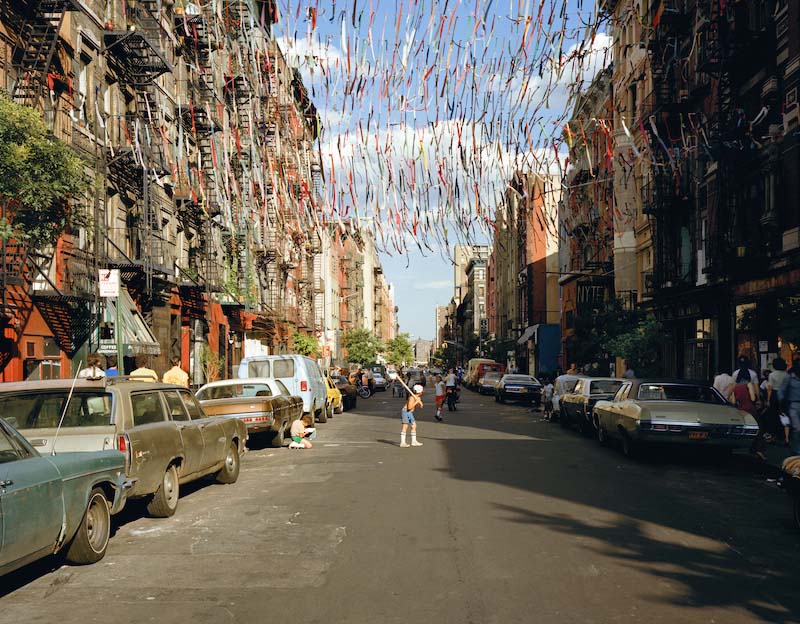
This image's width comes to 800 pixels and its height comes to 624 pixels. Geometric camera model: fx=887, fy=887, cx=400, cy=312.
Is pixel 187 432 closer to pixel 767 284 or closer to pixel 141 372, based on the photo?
pixel 141 372

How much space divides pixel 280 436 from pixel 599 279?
123 feet

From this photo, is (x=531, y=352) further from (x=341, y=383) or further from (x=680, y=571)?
(x=680, y=571)

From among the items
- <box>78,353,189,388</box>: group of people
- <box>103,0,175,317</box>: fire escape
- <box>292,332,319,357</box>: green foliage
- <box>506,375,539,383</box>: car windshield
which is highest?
<box>103,0,175,317</box>: fire escape

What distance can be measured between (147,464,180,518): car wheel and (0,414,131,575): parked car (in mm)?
1529

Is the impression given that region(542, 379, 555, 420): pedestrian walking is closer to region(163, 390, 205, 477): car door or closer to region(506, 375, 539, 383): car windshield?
region(506, 375, 539, 383): car windshield

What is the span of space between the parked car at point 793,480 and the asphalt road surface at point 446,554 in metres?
0.35

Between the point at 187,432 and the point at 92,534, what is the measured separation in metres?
3.38

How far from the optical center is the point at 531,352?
83.8 meters

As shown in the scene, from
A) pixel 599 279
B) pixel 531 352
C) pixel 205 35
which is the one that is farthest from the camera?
pixel 531 352

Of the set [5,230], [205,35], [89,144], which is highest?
[205,35]

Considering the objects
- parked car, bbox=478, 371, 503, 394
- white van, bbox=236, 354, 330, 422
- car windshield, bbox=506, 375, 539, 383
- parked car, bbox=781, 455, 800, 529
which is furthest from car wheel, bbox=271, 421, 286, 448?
parked car, bbox=478, 371, 503, 394

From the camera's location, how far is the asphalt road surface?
6.48m

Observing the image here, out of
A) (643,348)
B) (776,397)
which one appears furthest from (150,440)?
(643,348)

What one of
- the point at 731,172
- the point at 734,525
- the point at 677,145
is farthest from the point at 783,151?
the point at 734,525
